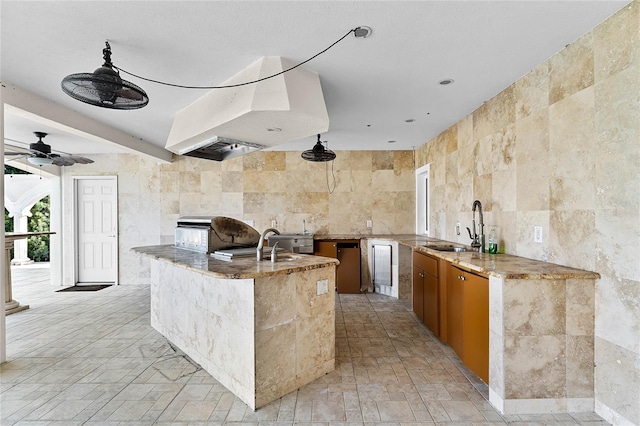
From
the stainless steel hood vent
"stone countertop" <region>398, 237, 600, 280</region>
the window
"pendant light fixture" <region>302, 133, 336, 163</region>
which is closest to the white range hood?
the stainless steel hood vent

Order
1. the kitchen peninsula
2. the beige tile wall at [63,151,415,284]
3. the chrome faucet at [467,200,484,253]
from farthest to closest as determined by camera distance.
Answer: the beige tile wall at [63,151,415,284]
the chrome faucet at [467,200,484,253]
the kitchen peninsula

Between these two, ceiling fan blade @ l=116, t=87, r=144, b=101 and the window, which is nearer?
ceiling fan blade @ l=116, t=87, r=144, b=101

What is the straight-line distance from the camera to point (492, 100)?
9.97 ft

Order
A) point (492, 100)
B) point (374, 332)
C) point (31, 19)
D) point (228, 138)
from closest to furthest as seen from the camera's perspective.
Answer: point (31, 19)
point (228, 138)
point (492, 100)
point (374, 332)

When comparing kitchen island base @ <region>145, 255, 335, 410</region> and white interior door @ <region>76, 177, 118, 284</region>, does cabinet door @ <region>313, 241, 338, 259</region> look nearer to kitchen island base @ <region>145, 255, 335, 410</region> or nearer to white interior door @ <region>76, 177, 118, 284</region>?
kitchen island base @ <region>145, 255, 335, 410</region>

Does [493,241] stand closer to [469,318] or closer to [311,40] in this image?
[469,318]

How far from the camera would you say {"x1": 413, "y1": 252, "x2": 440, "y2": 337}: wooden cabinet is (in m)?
3.09

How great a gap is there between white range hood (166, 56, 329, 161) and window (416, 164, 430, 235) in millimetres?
3333

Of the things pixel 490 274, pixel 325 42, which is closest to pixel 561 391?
pixel 490 274

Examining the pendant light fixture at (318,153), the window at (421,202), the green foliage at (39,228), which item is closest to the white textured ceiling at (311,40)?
the pendant light fixture at (318,153)

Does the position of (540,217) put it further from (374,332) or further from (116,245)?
(116,245)

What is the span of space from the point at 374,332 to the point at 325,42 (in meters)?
2.91

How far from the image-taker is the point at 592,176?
1.96 meters

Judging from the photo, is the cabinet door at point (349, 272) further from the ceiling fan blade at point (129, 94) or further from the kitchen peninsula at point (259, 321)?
the ceiling fan blade at point (129, 94)
